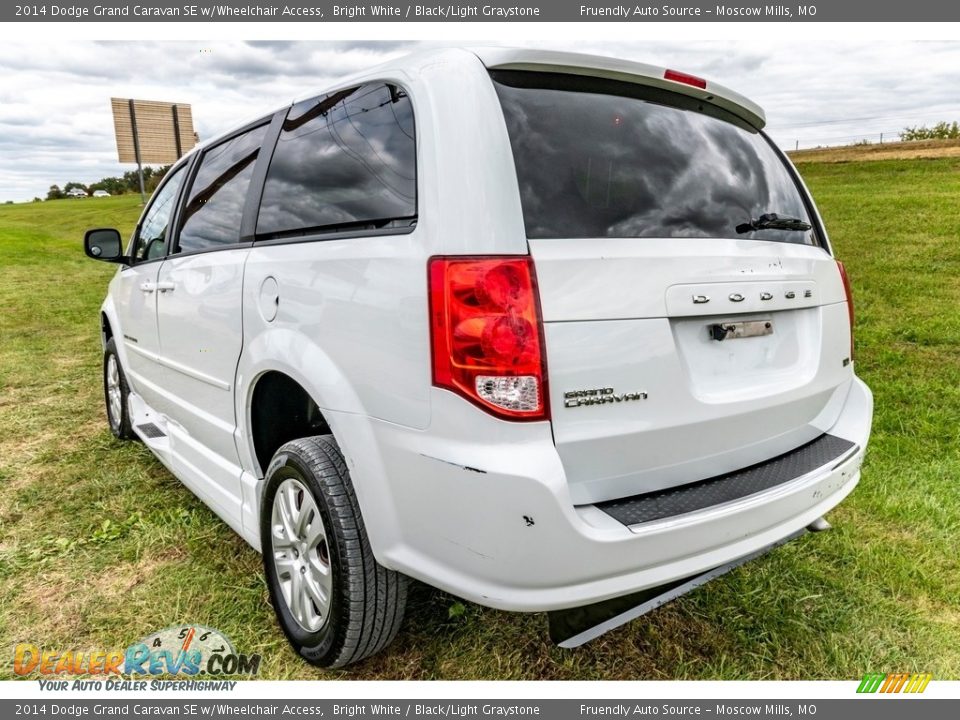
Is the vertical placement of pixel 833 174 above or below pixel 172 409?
above

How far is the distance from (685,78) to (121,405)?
4.19 m

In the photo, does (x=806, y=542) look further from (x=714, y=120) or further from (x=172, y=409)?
(x=172, y=409)

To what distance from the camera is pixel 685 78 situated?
220 centimetres

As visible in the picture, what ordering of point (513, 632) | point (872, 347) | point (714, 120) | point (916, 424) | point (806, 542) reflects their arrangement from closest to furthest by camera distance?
point (714, 120) < point (513, 632) < point (806, 542) < point (916, 424) < point (872, 347)

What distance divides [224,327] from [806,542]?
109 inches

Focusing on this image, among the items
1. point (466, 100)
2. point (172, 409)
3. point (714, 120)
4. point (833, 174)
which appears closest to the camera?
point (466, 100)

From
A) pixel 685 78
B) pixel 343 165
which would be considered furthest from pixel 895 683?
pixel 343 165

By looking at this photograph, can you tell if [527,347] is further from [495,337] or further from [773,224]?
[773,224]

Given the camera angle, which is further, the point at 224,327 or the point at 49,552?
the point at 49,552

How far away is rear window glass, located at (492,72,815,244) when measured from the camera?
1808 millimetres

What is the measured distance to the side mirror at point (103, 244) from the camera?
411 centimetres

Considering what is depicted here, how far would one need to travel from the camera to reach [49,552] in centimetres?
321

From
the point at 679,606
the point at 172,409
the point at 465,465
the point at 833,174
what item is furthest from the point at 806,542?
the point at 833,174

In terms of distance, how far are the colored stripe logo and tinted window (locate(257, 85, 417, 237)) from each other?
85.2 inches
